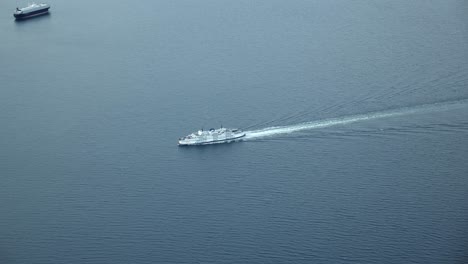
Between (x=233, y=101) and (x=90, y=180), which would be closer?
(x=90, y=180)

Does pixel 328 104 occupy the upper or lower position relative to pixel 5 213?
upper

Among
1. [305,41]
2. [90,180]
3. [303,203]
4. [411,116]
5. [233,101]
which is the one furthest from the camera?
[305,41]

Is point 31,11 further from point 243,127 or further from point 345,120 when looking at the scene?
point 345,120

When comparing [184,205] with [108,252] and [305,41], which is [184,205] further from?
[305,41]

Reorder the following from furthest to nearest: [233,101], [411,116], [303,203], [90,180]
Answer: [233,101] → [411,116] → [90,180] → [303,203]

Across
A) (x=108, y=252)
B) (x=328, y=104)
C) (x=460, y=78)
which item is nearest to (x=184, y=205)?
(x=108, y=252)

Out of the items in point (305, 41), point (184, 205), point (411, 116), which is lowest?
point (184, 205)
